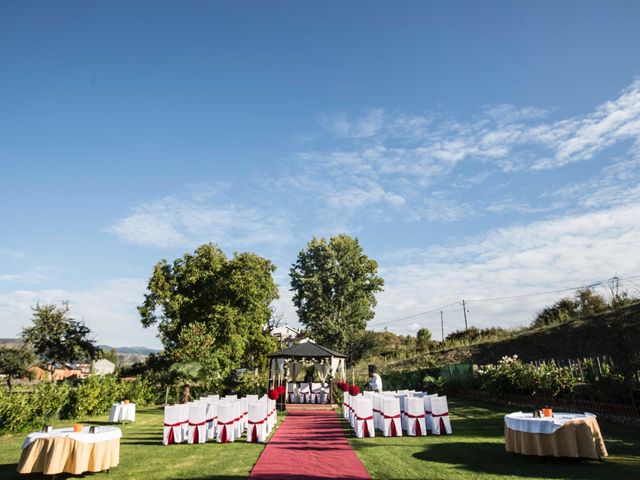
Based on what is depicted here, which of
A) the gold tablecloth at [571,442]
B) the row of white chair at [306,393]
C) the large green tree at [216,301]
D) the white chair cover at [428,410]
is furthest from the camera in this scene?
the large green tree at [216,301]

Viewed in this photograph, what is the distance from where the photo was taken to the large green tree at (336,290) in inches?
1393

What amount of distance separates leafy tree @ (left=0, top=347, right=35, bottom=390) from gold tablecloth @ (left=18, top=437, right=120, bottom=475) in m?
43.6

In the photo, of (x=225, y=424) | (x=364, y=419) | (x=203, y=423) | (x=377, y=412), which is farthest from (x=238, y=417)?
(x=377, y=412)

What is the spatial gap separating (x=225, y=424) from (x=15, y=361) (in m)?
43.5

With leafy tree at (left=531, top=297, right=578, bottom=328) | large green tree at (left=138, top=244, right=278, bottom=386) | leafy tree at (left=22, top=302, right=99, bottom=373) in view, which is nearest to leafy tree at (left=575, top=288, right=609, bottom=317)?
leafy tree at (left=531, top=297, right=578, bottom=328)

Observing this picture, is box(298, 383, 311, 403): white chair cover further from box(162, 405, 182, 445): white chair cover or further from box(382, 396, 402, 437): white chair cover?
box(162, 405, 182, 445): white chair cover

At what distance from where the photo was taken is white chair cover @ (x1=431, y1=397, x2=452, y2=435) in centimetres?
979

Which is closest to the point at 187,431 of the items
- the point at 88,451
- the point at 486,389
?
the point at 88,451

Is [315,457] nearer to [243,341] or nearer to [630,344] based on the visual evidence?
[630,344]

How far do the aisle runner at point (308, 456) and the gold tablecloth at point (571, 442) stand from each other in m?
2.89

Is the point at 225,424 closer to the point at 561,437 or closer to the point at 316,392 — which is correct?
the point at 561,437

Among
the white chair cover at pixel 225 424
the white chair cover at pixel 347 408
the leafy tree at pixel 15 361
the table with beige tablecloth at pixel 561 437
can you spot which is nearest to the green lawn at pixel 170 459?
the white chair cover at pixel 225 424

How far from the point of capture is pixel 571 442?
649cm

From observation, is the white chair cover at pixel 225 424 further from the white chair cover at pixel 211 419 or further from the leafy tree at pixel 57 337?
the leafy tree at pixel 57 337
